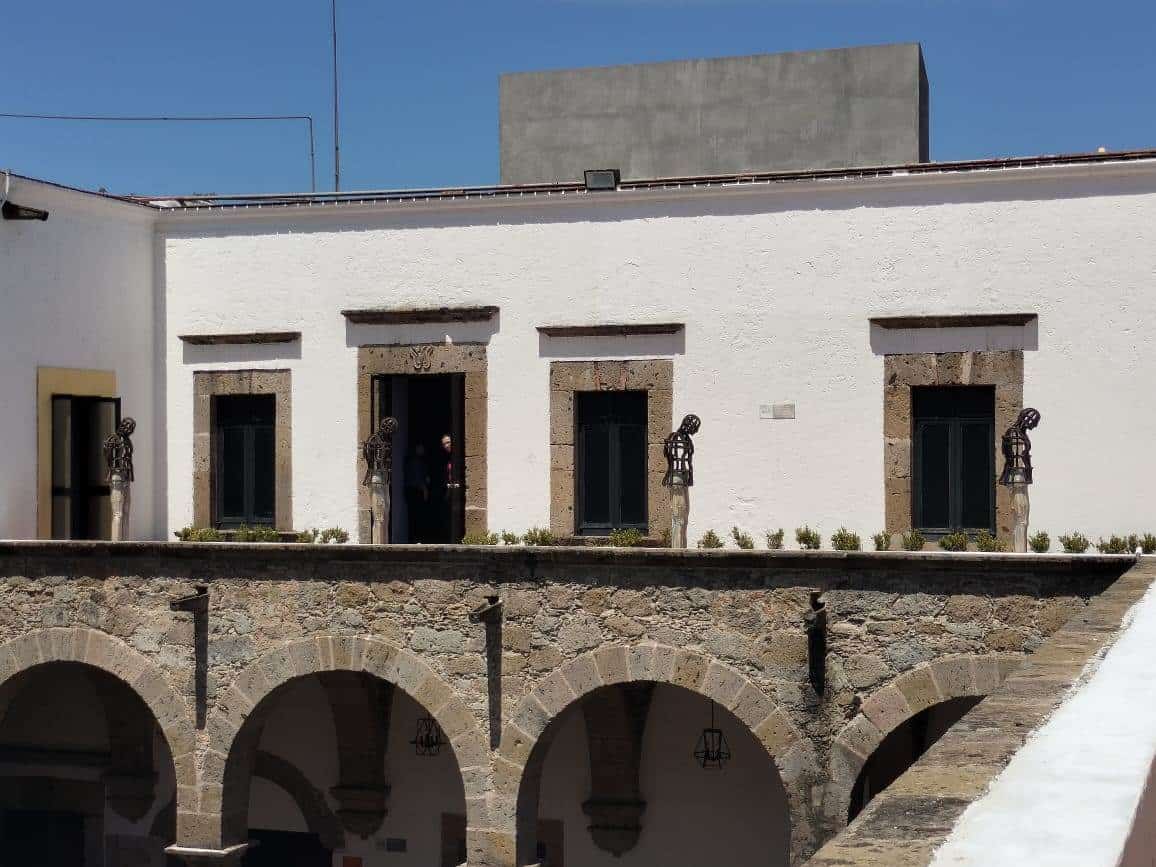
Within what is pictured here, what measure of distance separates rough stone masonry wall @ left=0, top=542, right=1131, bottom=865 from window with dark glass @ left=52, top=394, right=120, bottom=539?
180cm

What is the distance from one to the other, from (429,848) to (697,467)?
493 cm

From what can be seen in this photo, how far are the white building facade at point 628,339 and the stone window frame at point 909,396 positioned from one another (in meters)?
0.02

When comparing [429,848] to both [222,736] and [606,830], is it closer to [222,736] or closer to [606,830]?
[606,830]

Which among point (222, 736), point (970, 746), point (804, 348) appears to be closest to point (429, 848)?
point (222, 736)

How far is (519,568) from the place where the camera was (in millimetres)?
13375

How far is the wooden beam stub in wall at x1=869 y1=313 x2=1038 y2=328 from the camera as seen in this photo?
14.9m

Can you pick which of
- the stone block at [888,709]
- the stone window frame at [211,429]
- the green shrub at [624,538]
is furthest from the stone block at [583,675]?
the stone window frame at [211,429]

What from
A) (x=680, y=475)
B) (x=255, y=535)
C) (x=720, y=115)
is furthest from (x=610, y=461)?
(x=720, y=115)

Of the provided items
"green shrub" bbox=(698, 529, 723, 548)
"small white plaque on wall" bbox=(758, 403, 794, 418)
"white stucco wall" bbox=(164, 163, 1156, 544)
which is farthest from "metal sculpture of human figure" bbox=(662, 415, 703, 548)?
"white stucco wall" bbox=(164, 163, 1156, 544)

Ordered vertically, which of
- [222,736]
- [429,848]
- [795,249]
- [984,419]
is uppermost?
[795,249]

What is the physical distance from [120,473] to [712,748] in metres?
6.27

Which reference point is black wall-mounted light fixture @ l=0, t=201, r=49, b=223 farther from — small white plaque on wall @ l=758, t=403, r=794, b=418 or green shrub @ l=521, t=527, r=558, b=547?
small white plaque on wall @ l=758, t=403, r=794, b=418

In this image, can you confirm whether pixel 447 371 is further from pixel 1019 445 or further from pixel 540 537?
pixel 1019 445

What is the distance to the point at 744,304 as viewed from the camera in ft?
51.8
